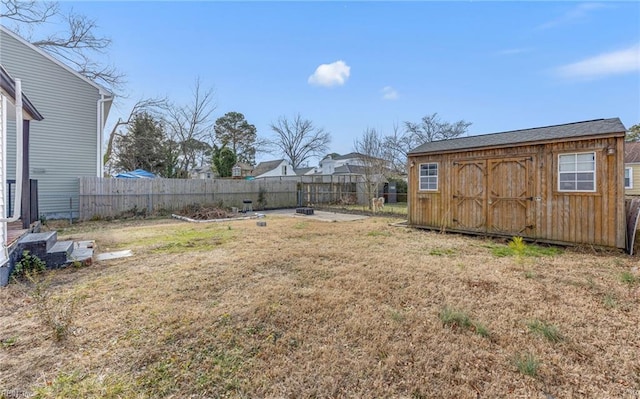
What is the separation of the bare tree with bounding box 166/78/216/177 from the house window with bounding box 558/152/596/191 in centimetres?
2171

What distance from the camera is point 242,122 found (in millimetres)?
34219

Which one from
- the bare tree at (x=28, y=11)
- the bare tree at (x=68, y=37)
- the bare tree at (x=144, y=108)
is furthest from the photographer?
the bare tree at (x=144, y=108)

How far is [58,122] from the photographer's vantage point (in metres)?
10.2

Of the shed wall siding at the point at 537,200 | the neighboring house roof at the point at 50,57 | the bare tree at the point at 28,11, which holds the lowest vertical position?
the shed wall siding at the point at 537,200

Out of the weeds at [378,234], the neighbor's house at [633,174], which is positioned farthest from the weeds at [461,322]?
the neighbor's house at [633,174]

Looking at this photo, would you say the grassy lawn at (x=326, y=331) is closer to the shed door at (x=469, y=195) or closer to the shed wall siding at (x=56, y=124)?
the shed door at (x=469, y=195)

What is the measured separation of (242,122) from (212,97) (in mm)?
12298

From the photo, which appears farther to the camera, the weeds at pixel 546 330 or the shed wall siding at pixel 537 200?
the shed wall siding at pixel 537 200

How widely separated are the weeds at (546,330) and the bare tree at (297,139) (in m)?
36.6

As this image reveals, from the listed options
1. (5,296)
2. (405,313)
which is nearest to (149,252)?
(5,296)

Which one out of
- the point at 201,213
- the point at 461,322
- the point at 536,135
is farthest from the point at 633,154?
the point at 201,213

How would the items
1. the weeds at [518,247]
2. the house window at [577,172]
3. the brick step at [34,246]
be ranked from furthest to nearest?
1. the house window at [577,172]
2. the weeds at [518,247]
3. the brick step at [34,246]

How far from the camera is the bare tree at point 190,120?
21891mm

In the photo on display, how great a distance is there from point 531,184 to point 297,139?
34.1 metres
